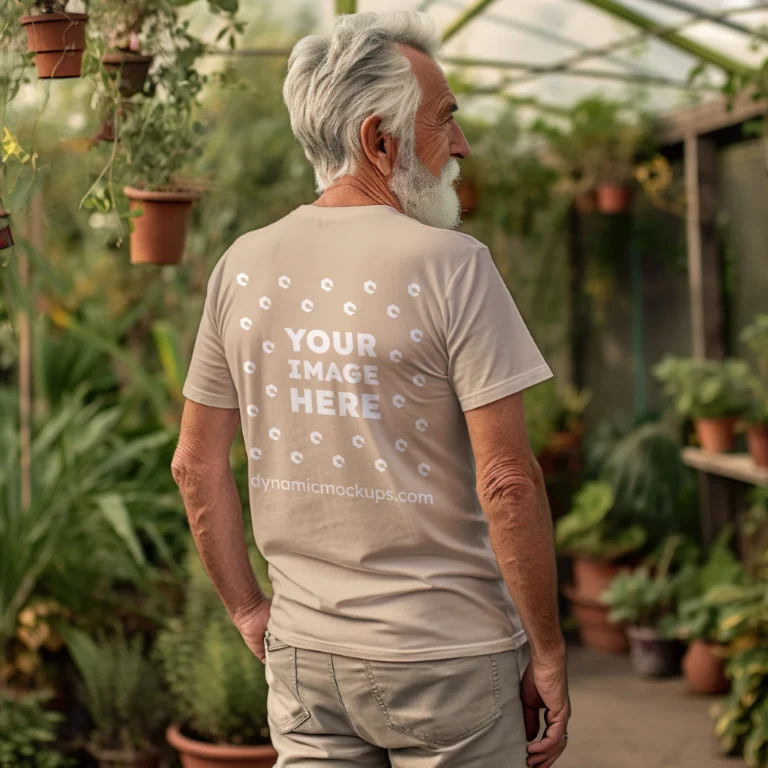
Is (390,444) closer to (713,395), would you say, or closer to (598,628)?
(713,395)

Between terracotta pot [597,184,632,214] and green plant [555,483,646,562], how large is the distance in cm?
146

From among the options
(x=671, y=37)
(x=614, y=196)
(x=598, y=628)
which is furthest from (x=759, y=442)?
(x=614, y=196)

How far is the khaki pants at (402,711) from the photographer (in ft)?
4.83

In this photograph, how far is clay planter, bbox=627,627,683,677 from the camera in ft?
15.1

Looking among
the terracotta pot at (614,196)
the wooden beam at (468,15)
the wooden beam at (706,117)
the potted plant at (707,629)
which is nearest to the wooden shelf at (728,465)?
the potted plant at (707,629)

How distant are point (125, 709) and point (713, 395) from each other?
8.11ft

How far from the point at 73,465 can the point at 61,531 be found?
0.26m

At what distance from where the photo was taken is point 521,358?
145 centimetres

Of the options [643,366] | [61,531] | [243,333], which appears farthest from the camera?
[643,366]

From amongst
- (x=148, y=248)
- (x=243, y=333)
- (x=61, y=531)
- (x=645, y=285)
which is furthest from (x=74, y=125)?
(x=243, y=333)

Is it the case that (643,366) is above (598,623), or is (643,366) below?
above

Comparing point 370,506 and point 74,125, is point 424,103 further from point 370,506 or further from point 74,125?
point 74,125

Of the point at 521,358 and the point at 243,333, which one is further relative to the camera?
the point at 243,333

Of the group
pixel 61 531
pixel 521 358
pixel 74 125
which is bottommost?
pixel 61 531
